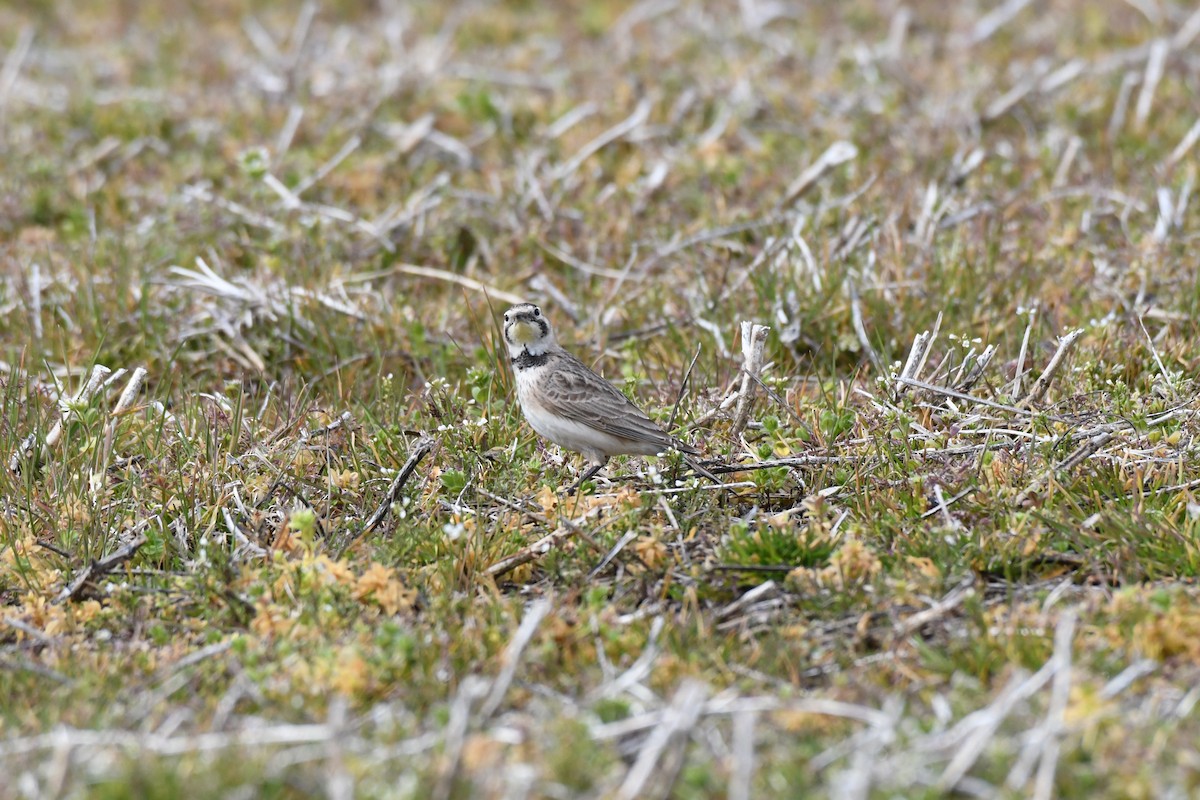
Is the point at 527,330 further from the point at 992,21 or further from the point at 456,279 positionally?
the point at 992,21

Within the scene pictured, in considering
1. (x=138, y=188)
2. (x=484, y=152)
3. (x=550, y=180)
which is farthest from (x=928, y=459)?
(x=138, y=188)

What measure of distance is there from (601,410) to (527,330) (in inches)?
29.8

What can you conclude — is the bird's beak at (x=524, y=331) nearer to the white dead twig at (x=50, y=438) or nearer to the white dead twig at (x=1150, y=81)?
the white dead twig at (x=50, y=438)

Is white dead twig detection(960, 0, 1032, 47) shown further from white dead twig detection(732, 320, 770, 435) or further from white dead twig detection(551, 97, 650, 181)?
white dead twig detection(732, 320, 770, 435)

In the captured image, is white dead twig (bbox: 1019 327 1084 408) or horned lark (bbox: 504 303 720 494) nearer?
horned lark (bbox: 504 303 720 494)

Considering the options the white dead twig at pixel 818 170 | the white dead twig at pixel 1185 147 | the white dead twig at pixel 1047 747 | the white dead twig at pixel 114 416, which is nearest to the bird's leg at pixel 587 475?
the white dead twig at pixel 114 416

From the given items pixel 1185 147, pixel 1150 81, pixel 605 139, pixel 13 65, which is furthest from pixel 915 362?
pixel 13 65

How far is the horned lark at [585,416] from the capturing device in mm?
6129

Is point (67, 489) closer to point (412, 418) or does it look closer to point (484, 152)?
point (412, 418)

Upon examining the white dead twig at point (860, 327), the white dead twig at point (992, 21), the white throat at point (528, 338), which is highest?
the white dead twig at point (992, 21)

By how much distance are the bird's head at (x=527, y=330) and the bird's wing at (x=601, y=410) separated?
0.35 meters

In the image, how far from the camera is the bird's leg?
6113 millimetres

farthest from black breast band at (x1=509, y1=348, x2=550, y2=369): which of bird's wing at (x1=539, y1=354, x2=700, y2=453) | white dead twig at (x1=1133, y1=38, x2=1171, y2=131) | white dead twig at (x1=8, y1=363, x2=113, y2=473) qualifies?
white dead twig at (x1=1133, y1=38, x2=1171, y2=131)

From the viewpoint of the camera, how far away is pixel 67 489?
239 inches
